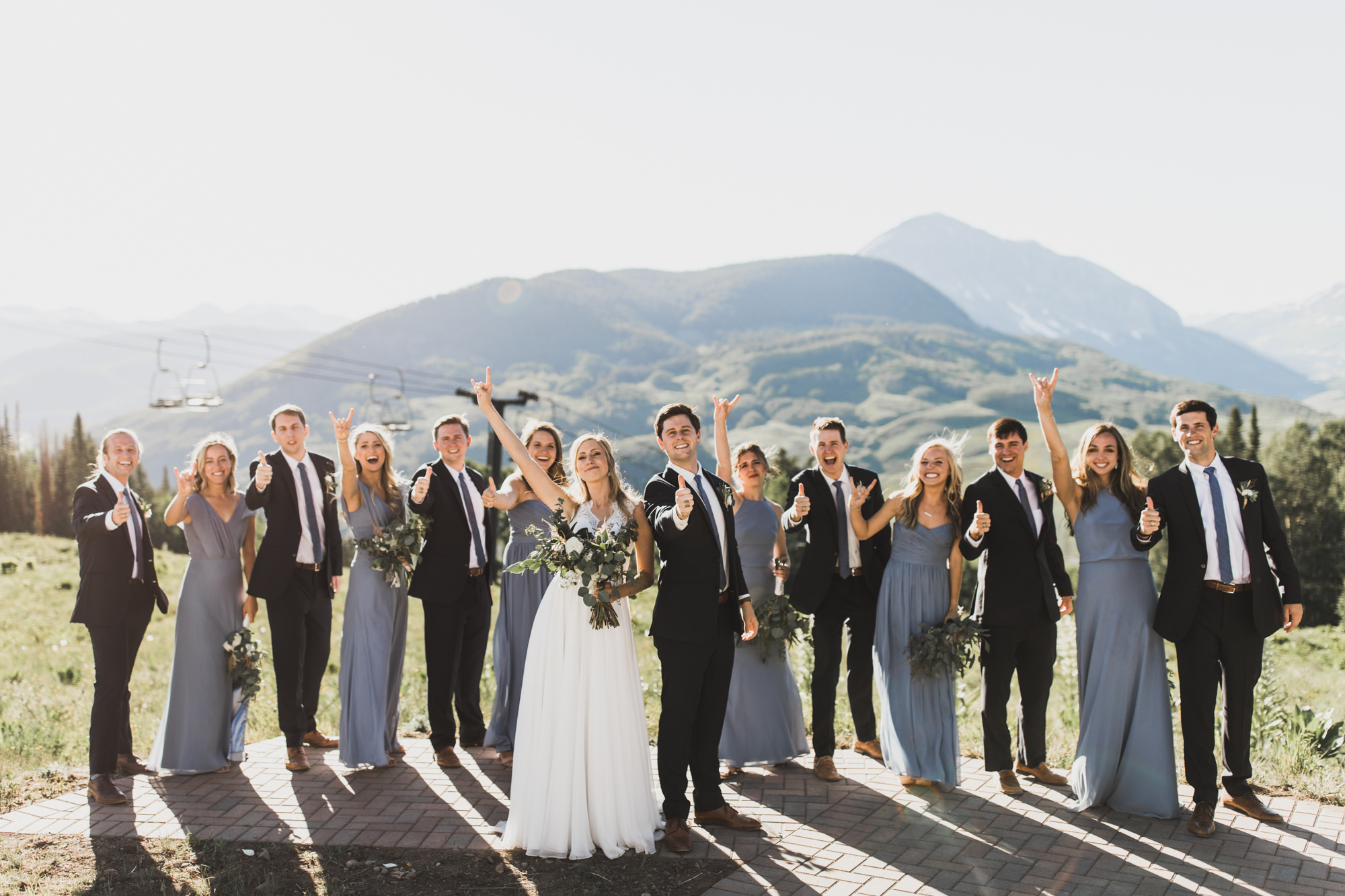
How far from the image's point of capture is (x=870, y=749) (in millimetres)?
7695

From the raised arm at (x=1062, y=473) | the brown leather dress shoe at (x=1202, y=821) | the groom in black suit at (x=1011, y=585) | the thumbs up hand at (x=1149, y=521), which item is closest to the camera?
the brown leather dress shoe at (x=1202, y=821)

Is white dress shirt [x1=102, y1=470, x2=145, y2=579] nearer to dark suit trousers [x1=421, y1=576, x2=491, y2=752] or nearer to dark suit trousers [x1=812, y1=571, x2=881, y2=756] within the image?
dark suit trousers [x1=421, y1=576, x2=491, y2=752]

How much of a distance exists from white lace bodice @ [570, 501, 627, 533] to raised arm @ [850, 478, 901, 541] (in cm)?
197

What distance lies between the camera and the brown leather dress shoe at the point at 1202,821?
5.84m

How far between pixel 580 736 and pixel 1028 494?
136 inches

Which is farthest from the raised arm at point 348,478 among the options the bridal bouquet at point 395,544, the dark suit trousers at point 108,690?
the dark suit trousers at point 108,690

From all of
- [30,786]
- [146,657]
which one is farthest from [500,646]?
[146,657]

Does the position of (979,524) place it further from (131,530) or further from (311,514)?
(131,530)

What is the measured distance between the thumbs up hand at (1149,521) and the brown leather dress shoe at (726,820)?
2.98m

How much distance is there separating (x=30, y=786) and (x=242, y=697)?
1.48m

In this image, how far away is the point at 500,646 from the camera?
7629 mm

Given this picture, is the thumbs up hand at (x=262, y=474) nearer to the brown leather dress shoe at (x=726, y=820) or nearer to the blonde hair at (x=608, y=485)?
the blonde hair at (x=608, y=485)

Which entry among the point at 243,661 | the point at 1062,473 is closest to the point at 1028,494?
the point at 1062,473

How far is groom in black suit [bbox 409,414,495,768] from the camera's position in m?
7.26
